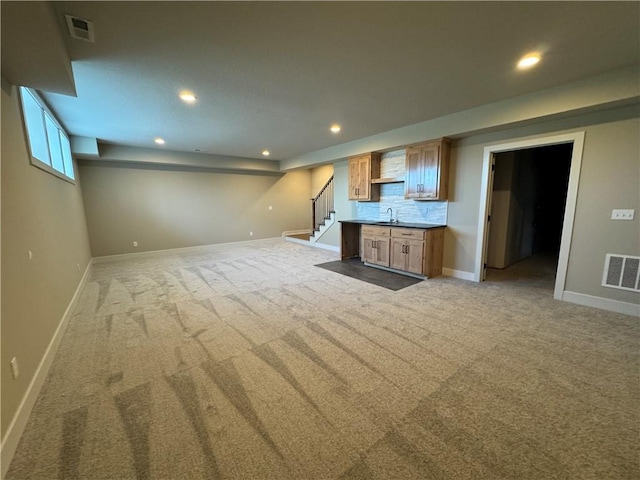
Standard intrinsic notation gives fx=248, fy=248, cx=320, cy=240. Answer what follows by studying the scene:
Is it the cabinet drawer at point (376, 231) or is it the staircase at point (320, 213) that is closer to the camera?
the cabinet drawer at point (376, 231)

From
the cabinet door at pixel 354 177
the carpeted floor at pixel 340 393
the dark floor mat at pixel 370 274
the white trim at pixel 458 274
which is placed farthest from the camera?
the cabinet door at pixel 354 177

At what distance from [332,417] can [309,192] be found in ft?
29.1

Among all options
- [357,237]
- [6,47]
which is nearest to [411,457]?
[6,47]

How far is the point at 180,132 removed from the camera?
15.6 ft

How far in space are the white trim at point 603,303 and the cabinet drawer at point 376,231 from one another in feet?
9.00

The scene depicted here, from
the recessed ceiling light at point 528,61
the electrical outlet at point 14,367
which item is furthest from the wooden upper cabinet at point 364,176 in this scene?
the electrical outlet at point 14,367

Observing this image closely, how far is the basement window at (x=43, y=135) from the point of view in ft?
8.50

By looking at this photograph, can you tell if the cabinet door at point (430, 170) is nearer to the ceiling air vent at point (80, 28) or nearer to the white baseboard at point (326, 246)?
the white baseboard at point (326, 246)

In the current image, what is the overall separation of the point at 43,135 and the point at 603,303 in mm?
7466

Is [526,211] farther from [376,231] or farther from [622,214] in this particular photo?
[376,231]

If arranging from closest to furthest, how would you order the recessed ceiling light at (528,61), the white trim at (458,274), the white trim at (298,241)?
the recessed ceiling light at (528,61)
the white trim at (458,274)
the white trim at (298,241)

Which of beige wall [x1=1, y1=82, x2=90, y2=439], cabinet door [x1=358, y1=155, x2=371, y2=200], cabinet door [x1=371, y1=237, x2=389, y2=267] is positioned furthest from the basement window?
cabinet door [x1=358, y1=155, x2=371, y2=200]

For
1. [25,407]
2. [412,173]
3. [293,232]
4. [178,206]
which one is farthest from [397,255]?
[178,206]

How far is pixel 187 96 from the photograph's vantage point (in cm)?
315
